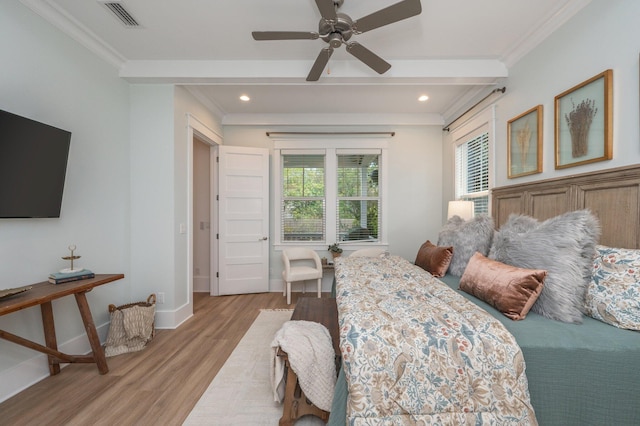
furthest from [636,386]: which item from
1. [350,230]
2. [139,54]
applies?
[139,54]

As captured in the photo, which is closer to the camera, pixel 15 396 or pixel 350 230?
pixel 15 396

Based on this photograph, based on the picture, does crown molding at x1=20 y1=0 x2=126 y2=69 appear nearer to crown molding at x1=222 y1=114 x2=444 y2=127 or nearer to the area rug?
crown molding at x1=222 y1=114 x2=444 y2=127

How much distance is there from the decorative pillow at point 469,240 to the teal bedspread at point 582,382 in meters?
1.14

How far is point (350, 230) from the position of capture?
165 inches

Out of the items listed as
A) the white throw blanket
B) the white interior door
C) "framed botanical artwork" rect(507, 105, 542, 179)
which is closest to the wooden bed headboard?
"framed botanical artwork" rect(507, 105, 542, 179)

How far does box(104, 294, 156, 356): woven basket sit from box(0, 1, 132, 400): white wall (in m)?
0.23

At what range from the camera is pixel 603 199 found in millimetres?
1677

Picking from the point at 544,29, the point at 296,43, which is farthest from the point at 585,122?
the point at 296,43

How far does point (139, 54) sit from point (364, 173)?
3205 mm

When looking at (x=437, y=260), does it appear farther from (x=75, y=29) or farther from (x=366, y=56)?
(x=75, y=29)

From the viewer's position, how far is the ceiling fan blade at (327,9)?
1.51 m

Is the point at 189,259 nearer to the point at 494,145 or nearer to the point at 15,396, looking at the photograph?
the point at 15,396

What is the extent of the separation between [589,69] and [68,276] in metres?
4.12

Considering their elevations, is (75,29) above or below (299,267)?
above
